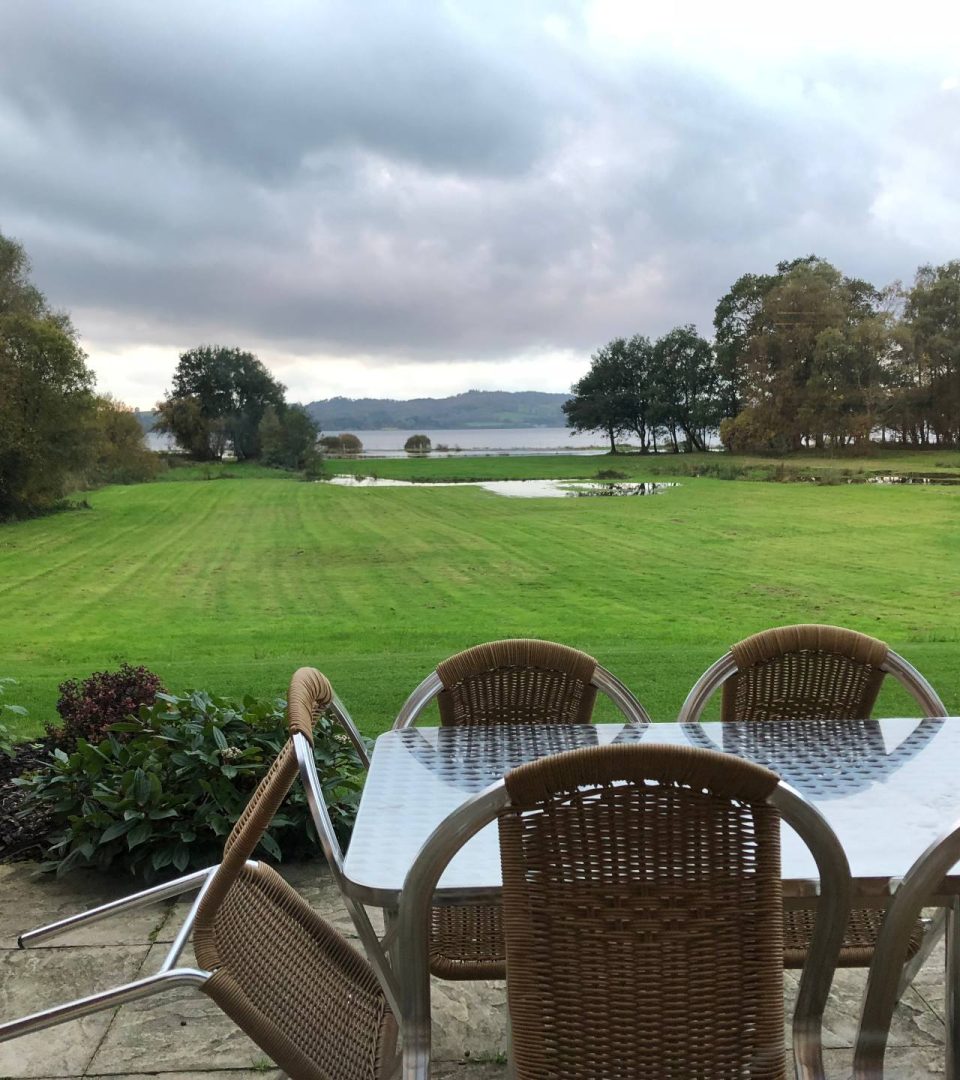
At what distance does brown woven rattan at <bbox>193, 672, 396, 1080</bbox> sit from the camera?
131cm

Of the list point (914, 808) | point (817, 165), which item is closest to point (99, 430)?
point (817, 165)

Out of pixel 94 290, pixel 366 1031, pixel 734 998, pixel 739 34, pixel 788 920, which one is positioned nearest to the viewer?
pixel 734 998

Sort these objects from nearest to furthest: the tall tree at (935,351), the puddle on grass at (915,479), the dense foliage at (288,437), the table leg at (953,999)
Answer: the table leg at (953,999), the tall tree at (935,351), the puddle on grass at (915,479), the dense foliage at (288,437)

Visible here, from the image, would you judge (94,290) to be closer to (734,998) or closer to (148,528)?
(148,528)

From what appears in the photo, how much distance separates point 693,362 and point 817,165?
118cm

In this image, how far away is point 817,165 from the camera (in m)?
5.31

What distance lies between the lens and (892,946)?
1.22m

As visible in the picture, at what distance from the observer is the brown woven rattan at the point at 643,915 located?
1074 millimetres

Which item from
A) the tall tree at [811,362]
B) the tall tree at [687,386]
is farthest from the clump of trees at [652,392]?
the tall tree at [811,362]

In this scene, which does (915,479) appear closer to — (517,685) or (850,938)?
(517,685)

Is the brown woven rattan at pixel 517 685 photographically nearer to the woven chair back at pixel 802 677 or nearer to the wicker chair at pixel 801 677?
the wicker chair at pixel 801 677

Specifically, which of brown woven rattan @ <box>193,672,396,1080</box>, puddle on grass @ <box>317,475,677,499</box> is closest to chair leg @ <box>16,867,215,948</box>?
brown woven rattan @ <box>193,672,396,1080</box>

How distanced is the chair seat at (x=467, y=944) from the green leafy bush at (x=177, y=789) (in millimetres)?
877

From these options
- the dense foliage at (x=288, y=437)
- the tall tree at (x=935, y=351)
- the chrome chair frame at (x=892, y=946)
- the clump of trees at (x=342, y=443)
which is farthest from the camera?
the clump of trees at (x=342, y=443)
